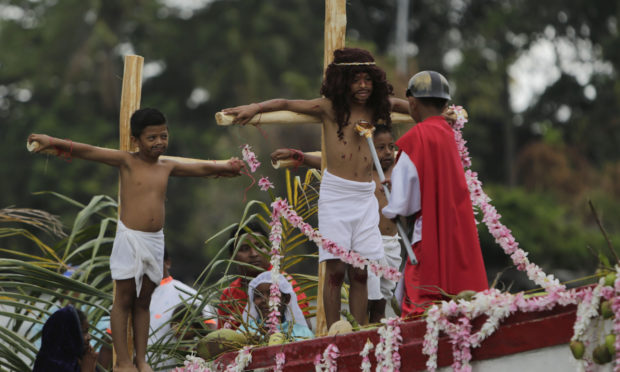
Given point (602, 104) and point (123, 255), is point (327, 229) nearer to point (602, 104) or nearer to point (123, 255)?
point (123, 255)

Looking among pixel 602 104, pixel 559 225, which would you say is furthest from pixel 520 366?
pixel 602 104

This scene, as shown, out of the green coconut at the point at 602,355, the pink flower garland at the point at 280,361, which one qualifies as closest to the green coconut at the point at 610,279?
the green coconut at the point at 602,355

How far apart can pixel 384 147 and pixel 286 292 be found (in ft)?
4.01

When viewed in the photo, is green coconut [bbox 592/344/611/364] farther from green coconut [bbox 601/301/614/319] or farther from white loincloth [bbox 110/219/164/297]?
white loincloth [bbox 110/219/164/297]

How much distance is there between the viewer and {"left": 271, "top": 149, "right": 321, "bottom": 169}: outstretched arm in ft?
22.7

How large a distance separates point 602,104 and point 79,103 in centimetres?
1457

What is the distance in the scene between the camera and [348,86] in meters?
6.74

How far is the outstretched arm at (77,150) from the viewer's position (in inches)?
264

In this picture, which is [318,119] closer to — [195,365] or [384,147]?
[384,147]

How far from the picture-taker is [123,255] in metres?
6.86

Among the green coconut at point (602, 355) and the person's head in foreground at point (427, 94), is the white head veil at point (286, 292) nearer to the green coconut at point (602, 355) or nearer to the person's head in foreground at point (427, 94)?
the person's head in foreground at point (427, 94)

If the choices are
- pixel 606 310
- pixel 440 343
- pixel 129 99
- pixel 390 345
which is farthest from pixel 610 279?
pixel 129 99

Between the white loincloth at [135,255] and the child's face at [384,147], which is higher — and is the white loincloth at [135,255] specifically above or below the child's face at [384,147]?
below

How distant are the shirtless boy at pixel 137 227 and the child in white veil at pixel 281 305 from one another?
69 centimetres
